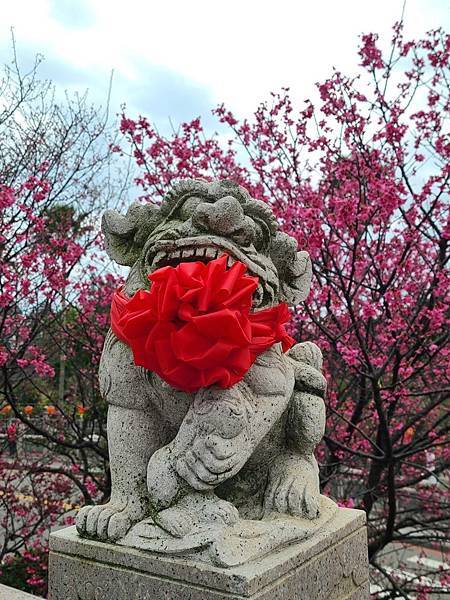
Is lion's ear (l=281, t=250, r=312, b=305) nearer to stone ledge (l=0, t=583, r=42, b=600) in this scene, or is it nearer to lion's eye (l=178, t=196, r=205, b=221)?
lion's eye (l=178, t=196, r=205, b=221)

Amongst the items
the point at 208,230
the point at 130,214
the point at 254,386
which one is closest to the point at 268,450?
the point at 254,386

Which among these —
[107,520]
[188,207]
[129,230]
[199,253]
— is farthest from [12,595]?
[188,207]

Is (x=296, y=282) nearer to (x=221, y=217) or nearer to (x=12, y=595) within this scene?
(x=221, y=217)

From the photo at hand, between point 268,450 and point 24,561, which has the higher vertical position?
point 268,450

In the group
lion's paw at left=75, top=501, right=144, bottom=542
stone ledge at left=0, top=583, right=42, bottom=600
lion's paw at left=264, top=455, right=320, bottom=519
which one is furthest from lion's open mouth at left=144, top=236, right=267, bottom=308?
stone ledge at left=0, top=583, right=42, bottom=600

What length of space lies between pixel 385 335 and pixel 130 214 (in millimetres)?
2708

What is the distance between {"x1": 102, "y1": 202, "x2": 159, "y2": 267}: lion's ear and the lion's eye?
14 centimetres

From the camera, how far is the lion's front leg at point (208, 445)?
1.90 metres

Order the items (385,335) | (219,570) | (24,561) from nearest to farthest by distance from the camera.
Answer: (219,570)
(385,335)
(24,561)

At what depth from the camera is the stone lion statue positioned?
1905 mm

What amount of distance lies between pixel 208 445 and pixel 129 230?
3.53ft

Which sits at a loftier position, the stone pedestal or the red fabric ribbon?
the red fabric ribbon

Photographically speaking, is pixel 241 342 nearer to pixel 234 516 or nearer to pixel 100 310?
pixel 234 516

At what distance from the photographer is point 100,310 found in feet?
21.2
